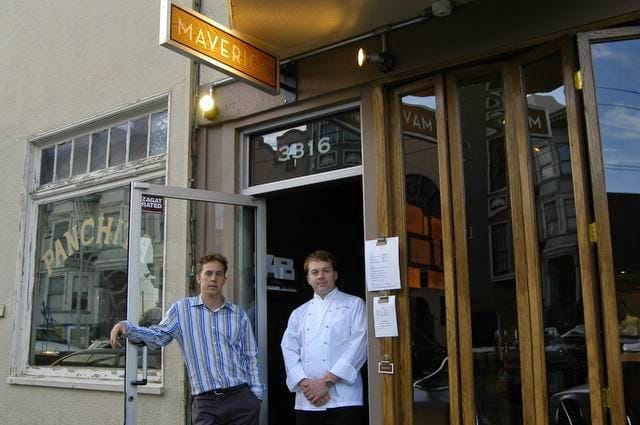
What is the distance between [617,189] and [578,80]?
664mm

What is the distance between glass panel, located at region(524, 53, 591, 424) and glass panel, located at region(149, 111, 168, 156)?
11.3 feet

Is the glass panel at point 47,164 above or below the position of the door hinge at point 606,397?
above

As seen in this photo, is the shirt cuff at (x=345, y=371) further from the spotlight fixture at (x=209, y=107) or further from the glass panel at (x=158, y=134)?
the glass panel at (x=158, y=134)

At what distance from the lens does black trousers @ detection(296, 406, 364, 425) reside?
4301 mm

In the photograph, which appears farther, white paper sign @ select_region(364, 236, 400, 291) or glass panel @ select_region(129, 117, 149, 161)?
glass panel @ select_region(129, 117, 149, 161)

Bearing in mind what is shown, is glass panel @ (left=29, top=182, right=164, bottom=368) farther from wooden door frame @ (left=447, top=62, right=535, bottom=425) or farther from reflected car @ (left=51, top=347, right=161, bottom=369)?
wooden door frame @ (left=447, top=62, right=535, bottom=425)

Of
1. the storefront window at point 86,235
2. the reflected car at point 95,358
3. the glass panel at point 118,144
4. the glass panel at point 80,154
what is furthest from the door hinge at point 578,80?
the glass panel at point 80,154

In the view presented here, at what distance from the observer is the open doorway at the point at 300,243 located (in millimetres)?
5992

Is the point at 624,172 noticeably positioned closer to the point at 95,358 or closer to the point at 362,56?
the point at 362,56

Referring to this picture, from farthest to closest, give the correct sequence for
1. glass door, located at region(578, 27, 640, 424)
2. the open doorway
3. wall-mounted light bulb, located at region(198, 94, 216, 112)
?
the open doorway
wall-mounted light bulb, located at region(198, 94, 216, 112)
glass door, located at region(578, 27, 640, 424)

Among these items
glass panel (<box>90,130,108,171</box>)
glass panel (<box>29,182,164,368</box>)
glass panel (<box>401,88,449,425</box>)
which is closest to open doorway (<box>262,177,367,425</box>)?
glass panel (<box>401,88,449,425</box>)

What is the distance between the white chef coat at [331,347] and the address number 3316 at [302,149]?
1168 millimetres

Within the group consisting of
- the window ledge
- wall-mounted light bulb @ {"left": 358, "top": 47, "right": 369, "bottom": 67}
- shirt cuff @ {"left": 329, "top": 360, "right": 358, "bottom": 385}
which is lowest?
the window ledge

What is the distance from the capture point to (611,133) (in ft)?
12.6
